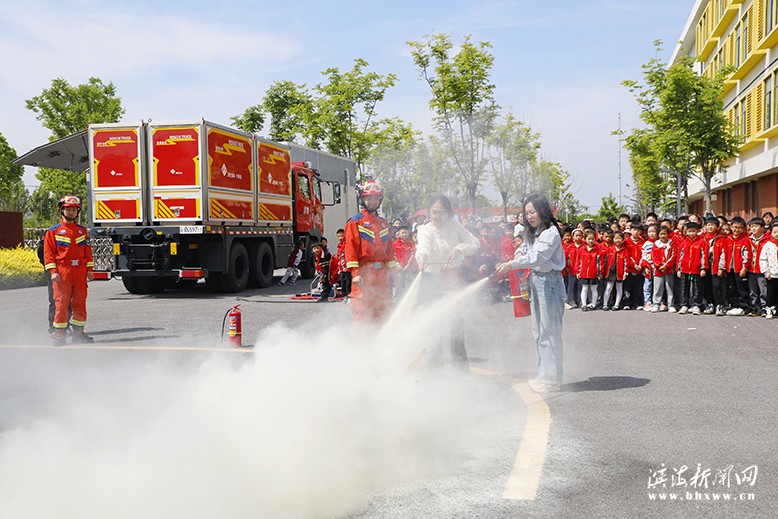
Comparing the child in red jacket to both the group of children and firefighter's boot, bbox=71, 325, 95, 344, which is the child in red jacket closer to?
the group of children

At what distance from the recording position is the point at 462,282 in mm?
7043

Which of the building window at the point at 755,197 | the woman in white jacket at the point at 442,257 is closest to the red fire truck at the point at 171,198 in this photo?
the woman in white jacket at the point at 442,257

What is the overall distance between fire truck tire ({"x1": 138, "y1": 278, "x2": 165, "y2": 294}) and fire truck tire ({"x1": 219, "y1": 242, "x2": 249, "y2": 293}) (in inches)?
71.6

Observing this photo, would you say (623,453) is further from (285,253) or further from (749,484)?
(285,253)

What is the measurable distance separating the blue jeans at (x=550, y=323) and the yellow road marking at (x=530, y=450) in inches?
10.8

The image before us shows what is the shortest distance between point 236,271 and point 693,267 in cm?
981

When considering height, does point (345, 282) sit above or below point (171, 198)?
below

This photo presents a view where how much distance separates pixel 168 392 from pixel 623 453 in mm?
3654

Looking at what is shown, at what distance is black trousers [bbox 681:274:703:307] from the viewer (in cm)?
1277

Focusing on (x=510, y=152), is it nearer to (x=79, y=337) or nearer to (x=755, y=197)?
(x=755, y=197)

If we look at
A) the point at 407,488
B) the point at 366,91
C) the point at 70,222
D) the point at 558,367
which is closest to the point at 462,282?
the point at 558,367

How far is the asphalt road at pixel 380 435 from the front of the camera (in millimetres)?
3809

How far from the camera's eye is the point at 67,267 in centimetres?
1002

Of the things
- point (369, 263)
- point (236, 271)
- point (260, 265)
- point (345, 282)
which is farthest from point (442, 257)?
point (260, 265)
